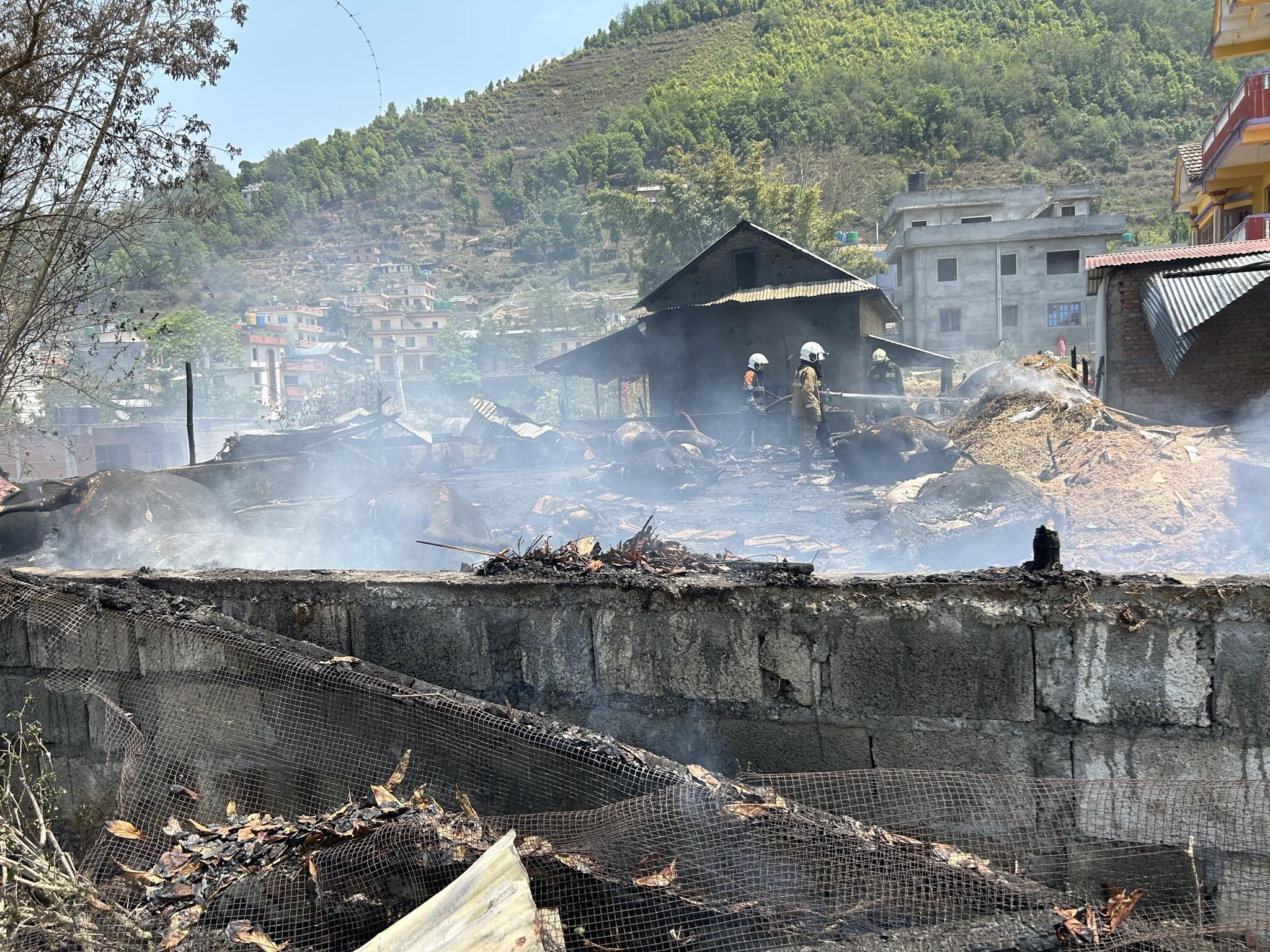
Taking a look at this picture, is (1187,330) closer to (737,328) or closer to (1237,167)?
(737,328)

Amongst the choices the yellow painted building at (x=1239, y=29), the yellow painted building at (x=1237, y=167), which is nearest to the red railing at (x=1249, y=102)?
the yellow painted building at (x=1237, y=167)

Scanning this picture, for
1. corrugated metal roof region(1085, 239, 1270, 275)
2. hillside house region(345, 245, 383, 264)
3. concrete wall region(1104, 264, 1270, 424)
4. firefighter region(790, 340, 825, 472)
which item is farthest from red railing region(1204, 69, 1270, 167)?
hillside house region(345, 245, 383, 264)

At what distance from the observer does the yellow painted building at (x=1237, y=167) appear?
784 inches

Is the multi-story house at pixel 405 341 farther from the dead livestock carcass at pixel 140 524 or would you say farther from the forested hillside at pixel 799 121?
the dead livestock carcass at pixel 140 524

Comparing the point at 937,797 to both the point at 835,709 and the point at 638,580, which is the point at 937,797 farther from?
the point at 638,580

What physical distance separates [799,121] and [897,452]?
10218 cm

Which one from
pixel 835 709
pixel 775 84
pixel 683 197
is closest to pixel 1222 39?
pixel 683 197

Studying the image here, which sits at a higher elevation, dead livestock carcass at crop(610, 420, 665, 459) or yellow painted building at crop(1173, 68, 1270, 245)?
yellow painted building at crop(1173, 68, 1270, 245)

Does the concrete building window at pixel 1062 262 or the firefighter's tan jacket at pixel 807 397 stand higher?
the concrete building window at pixel 1062 262

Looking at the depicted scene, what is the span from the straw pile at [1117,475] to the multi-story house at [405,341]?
5771 centimetres

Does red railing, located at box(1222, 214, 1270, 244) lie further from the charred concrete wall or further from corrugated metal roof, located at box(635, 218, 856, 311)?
the charred concrete wall

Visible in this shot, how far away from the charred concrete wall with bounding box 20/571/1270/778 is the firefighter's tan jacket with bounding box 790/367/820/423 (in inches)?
447

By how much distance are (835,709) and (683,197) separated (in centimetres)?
4180

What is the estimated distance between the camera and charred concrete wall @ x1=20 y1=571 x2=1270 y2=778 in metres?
3.03
